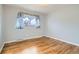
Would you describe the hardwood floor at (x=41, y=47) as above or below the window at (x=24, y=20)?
below

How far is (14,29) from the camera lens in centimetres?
135

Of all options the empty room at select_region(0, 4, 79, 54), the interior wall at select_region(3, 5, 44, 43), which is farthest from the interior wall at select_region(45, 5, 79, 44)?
the interior wall at select_region(3, 5, 44, 43)

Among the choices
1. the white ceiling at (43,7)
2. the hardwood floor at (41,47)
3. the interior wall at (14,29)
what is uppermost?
the white ceiling at (43,7)

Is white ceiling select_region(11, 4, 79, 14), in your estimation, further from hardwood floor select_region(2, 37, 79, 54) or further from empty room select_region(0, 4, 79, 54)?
hardwood floor select_region(2, 37, 79, 54)

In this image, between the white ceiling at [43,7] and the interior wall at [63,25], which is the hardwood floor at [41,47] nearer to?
the interior wall at [63,25]

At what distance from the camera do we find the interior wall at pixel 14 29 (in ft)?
4.21

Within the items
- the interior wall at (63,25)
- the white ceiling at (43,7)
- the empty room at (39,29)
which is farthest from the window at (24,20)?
the interior wall at (63,25)

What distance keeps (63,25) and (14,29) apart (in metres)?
A: 0.71

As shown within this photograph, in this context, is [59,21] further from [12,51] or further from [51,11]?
[12,51]

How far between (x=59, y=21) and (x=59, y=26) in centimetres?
8
